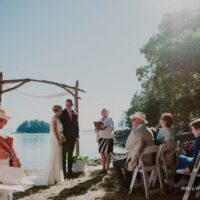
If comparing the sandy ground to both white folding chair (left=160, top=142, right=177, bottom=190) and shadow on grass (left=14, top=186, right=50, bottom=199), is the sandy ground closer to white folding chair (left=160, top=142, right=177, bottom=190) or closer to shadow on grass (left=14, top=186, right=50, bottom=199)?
shadow on grass (left=14, top=186, right=50, bottom=199)

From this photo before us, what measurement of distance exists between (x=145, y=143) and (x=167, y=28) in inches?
770

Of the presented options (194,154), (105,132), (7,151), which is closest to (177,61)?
(105,132)

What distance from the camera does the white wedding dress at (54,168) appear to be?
9856 mm

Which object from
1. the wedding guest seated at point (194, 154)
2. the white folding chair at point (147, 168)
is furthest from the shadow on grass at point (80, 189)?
the wedding guest seated at point (194, 154)

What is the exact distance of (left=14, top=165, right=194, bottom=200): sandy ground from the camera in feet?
24.0

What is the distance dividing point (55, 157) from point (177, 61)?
13.9 metres

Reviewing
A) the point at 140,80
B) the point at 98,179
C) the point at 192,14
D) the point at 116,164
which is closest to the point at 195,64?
the point at 192,14

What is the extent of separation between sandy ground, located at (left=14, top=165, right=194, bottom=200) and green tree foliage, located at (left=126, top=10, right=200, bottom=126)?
13.3m

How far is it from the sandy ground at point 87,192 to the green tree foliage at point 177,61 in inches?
522

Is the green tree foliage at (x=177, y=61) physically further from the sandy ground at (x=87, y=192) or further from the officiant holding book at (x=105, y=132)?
the sandy ground at (x=87, y=192)

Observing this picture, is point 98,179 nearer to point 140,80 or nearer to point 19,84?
point 19,84

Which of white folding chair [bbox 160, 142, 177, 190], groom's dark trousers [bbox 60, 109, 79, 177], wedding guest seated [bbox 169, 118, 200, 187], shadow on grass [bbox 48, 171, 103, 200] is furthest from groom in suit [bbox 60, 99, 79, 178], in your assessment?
wedding guest seated [bbox 169, 118, 200, 187]

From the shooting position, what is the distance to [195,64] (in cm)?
2123

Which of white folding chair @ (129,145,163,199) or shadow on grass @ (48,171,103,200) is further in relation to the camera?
shadow on grass @ (48,171,103,200)
